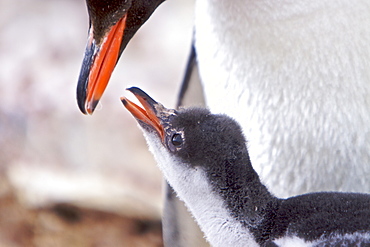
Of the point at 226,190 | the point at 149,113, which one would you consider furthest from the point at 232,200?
the point at 149,113

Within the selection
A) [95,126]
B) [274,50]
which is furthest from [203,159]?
[95,126]

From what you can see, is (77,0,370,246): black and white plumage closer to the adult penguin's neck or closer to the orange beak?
the orange beak

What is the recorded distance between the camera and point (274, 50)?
0.95 m

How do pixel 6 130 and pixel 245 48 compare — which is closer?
pixel 245 48

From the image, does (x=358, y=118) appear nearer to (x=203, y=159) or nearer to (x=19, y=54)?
(x=203, y=159)

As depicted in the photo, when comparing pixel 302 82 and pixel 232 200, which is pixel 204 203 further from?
pixel 302 82

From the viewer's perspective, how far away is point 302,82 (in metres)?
0.96

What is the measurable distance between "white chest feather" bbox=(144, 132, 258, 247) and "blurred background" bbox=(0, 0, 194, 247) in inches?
31.0

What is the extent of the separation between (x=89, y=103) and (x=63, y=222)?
40.1 inches

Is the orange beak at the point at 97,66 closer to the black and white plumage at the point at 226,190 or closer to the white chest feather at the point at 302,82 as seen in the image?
the black and white plumage at the point at 226,190

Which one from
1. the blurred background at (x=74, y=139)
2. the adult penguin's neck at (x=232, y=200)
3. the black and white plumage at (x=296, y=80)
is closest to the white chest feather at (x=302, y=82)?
the black and white plumage at (x=296, y=80)

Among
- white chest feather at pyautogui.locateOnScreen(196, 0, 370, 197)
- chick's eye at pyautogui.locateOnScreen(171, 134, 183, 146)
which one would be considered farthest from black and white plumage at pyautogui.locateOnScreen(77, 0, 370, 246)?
Answer: chick's eye at pyautogui.locateOnScreen(171, 134, 183, 146)

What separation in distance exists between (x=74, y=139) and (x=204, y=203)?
0.95m

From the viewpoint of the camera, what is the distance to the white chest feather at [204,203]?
89 centimetres
